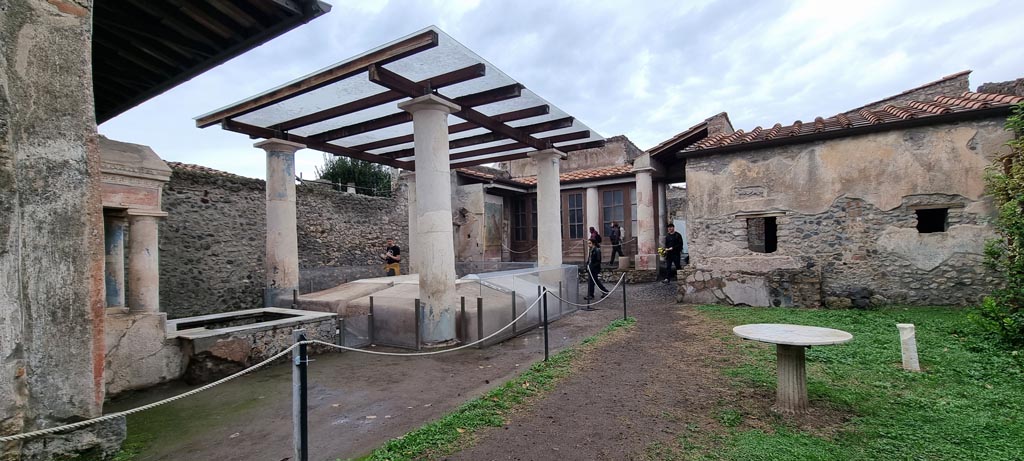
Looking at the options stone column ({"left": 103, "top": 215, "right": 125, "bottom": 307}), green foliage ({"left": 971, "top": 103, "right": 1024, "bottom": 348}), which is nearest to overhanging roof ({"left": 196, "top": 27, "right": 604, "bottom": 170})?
stone column ({"left": 103, "top": 215, "right": 125, "bottom": 307})

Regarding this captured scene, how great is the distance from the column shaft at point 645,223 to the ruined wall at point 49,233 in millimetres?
11878

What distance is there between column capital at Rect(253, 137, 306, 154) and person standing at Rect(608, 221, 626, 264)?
8.87 meters

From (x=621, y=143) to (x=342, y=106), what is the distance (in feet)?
44.2

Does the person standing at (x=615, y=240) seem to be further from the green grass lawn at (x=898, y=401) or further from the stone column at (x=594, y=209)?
the green grass lawn at (x=898, y=401)

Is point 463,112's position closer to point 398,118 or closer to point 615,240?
point 398,118

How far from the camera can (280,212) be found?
8.56 meters

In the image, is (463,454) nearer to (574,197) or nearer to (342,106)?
(342,106)

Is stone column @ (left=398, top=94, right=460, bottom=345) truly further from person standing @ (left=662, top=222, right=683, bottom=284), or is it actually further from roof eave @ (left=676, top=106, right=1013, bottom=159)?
person standing @ (left=662, top=222, right=683, bottom=284)

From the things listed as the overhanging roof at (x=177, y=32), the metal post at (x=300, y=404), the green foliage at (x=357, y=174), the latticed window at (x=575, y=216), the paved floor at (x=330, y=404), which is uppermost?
the green foliage at (x=357, y=174)

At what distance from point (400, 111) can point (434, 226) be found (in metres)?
2.45

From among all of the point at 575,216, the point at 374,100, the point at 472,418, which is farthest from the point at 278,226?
the point at 575,216

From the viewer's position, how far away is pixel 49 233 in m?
2.95

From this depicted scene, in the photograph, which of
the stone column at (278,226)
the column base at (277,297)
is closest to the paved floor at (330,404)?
the column base at (277,297)

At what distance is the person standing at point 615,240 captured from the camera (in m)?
14.0
